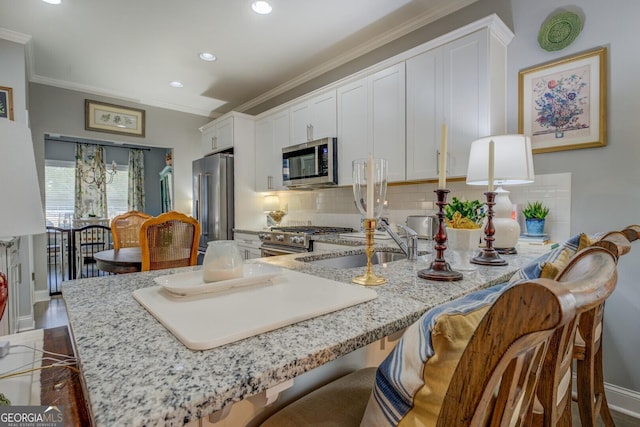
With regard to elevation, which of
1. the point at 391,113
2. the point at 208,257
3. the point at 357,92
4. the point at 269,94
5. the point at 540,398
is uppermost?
the point at 269,94

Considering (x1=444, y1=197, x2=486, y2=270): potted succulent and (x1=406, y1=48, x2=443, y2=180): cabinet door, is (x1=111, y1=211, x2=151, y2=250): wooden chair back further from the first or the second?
(x1=444, y1=197, x2=486, y2=270): potted succulent

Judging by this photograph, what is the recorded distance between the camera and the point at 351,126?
2979 mm

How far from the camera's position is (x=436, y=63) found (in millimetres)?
2367

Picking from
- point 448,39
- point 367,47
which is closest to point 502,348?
point 448,39

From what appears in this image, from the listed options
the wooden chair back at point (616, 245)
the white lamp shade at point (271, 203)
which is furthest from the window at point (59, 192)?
the wooden chair back at point (616, 245)

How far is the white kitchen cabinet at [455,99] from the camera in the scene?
2131 millimetres

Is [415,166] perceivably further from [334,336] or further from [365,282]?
[334,336]

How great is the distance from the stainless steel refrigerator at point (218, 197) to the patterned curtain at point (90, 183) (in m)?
3.92

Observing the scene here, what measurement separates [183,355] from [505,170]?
1843 mm

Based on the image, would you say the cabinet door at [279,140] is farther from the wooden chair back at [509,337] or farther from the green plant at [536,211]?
the wooden chair back at [509,337]

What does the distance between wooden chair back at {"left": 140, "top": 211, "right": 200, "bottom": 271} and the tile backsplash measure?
1.68m

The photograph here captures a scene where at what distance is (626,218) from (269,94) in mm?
3997

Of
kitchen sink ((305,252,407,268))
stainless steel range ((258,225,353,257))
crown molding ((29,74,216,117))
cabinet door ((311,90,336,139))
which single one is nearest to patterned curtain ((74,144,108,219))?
crown molding ((29,74,216,117))

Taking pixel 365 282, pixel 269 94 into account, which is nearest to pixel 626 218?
pixel 365 282
